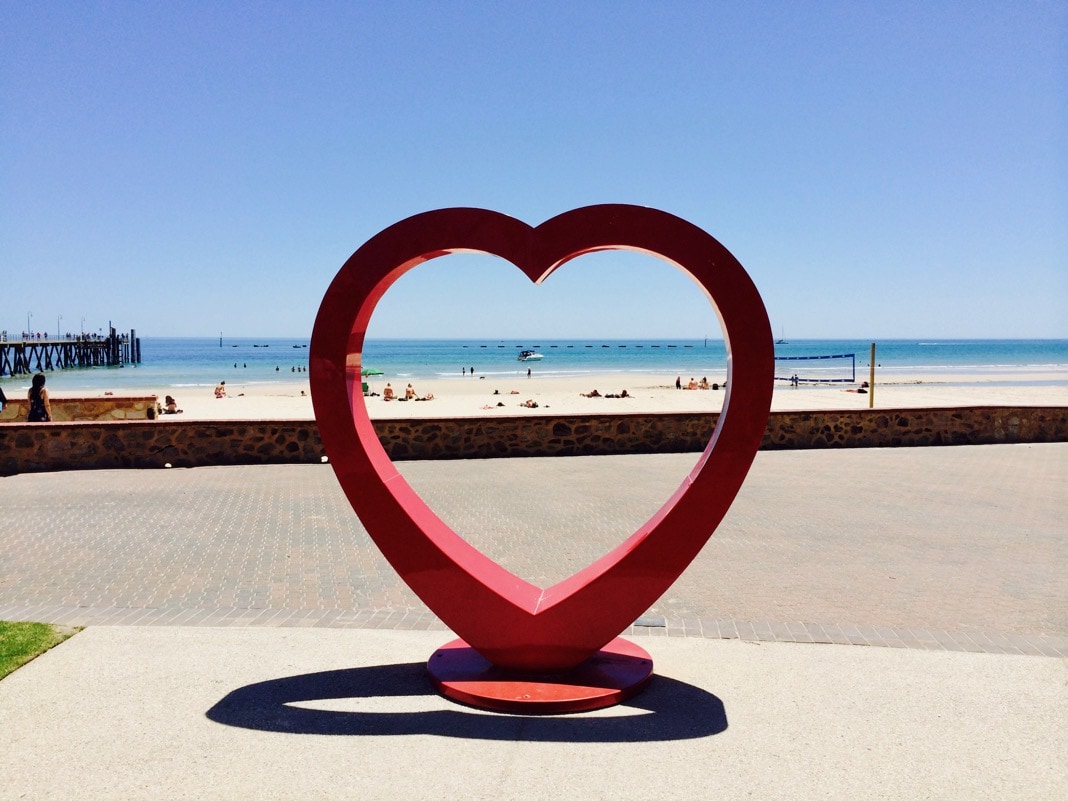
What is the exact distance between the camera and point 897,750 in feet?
13.4

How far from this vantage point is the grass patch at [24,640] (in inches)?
205

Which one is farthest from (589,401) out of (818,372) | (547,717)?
(818,372)

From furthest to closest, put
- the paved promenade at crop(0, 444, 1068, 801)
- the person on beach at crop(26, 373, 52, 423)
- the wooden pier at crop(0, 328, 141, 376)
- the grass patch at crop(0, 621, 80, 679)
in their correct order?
the wooden pier at crop(0, 328, 141, 376) < the person on beach at crop(26, 373, 52, 423) < the grass patch at crop(0, 621, 80, 679) < the paved promenade at crop(0, 444, 1068, 801)

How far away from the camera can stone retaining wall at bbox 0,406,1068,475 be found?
12.7 meters

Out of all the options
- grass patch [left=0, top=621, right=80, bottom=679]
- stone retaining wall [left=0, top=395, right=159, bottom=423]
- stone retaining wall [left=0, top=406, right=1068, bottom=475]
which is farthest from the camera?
stone retaining wall [left=0, top=395, right=159, bottom=423]

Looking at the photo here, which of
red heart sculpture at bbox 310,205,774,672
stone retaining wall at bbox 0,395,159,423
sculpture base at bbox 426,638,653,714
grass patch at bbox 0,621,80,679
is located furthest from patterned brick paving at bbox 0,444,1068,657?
stone retaining wall at bbox 0,395,159,423

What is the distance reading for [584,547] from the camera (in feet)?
27.4

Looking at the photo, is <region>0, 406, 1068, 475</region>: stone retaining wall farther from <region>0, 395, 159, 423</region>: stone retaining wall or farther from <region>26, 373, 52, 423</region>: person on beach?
<region>0, 395, 159, 423</region>: stone retaining wall

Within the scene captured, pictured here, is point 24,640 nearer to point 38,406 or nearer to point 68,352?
point 38,406

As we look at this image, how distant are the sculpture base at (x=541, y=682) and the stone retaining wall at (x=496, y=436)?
8592 millimetres

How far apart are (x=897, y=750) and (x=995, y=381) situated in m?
51.4

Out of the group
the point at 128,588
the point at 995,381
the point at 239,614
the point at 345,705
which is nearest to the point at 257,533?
the point at 128,588

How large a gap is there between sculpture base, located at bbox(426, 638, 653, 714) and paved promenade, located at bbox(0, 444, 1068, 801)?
12 centimetres

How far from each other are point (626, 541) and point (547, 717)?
1.07m
